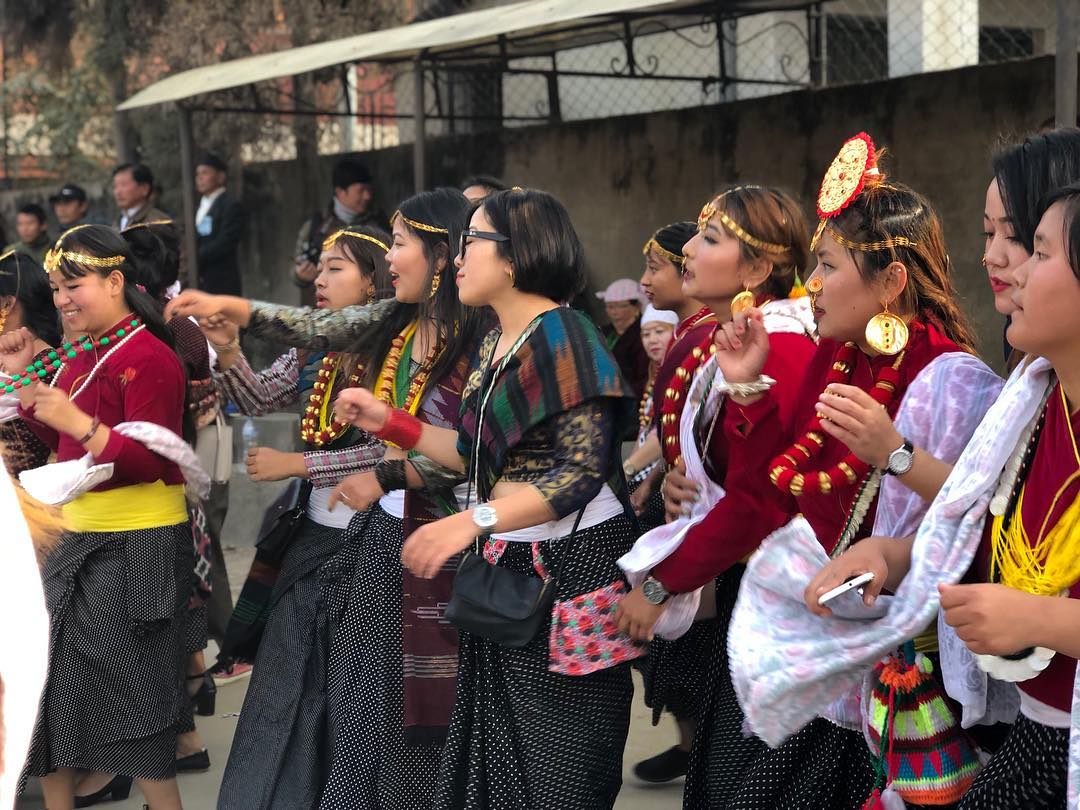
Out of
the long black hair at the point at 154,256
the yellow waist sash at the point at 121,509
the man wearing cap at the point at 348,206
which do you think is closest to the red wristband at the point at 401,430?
the yellow waist sash at the point at 121,509

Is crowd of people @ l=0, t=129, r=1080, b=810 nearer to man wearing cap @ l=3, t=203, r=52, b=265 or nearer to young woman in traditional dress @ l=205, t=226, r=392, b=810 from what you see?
young woman in traditional dress @ l=205, t=226, r=392, b=810

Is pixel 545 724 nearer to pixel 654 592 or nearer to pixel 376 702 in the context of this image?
pixel 654 592

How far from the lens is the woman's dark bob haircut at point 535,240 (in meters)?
3.19

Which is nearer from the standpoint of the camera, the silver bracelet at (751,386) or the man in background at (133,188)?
the silver bracelet at (751,386)

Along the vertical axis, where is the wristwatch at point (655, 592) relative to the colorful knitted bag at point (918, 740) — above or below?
above

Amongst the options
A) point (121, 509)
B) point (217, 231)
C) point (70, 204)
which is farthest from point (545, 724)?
point (70, 204)

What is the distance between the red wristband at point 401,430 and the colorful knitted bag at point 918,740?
134 cm

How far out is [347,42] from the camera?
26.8ft

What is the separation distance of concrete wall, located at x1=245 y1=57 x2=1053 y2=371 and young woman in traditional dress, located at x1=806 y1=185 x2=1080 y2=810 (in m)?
3.36

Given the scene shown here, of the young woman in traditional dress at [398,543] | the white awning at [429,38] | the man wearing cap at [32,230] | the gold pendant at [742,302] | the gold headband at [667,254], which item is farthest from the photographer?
the man wearing cap at [32,230]

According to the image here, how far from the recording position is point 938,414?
8.30 ft

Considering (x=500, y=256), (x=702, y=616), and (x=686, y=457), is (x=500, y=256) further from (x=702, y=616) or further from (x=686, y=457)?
(x=702, y=616)

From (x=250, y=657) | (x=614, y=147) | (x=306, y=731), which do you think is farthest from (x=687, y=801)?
(x=614, y=147)

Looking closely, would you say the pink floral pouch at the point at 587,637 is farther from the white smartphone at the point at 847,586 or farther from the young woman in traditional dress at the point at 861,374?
the white smartphone at the point at 847,586
